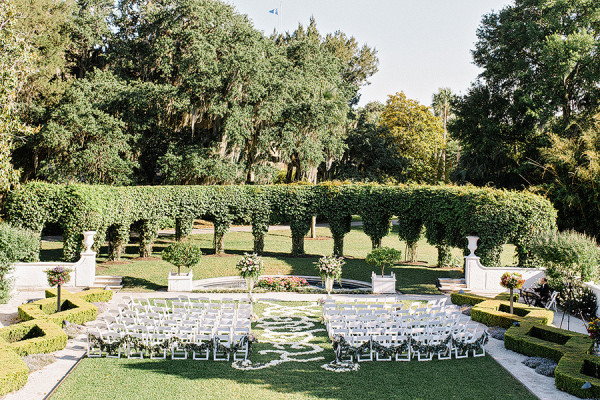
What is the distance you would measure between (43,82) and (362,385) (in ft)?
100

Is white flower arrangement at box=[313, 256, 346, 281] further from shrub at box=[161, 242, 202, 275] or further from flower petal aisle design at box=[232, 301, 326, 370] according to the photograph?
shrub at box=[161, 242, 202, 275]

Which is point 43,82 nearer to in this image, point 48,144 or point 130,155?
point 48,144

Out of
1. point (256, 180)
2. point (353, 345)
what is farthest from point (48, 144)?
point (353, 345)

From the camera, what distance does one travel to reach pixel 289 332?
51.8 ft

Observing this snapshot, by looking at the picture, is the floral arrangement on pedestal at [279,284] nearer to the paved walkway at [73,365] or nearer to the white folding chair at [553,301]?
the paved walkway at [73,365]

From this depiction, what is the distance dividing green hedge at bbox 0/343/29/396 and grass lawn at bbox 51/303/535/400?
81 centimetres

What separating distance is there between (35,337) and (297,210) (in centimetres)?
1959

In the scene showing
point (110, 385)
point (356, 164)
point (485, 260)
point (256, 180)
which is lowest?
point (110, 385)

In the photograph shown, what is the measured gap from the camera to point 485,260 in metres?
24.4

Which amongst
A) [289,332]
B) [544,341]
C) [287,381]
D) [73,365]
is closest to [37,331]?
[73,365]

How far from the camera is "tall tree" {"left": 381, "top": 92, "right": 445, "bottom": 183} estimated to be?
50.1 metres

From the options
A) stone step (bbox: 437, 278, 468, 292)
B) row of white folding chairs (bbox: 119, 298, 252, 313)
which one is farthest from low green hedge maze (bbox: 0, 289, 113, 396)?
stone step (bbox: 437, 278, 468, 292)

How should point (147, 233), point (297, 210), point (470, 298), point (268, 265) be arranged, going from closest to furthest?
1. point (470, 298)
2. point (268, 265)
3. point (147, 233)
4. point (297, 210)

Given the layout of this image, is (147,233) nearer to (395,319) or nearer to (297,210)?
(297,210)
